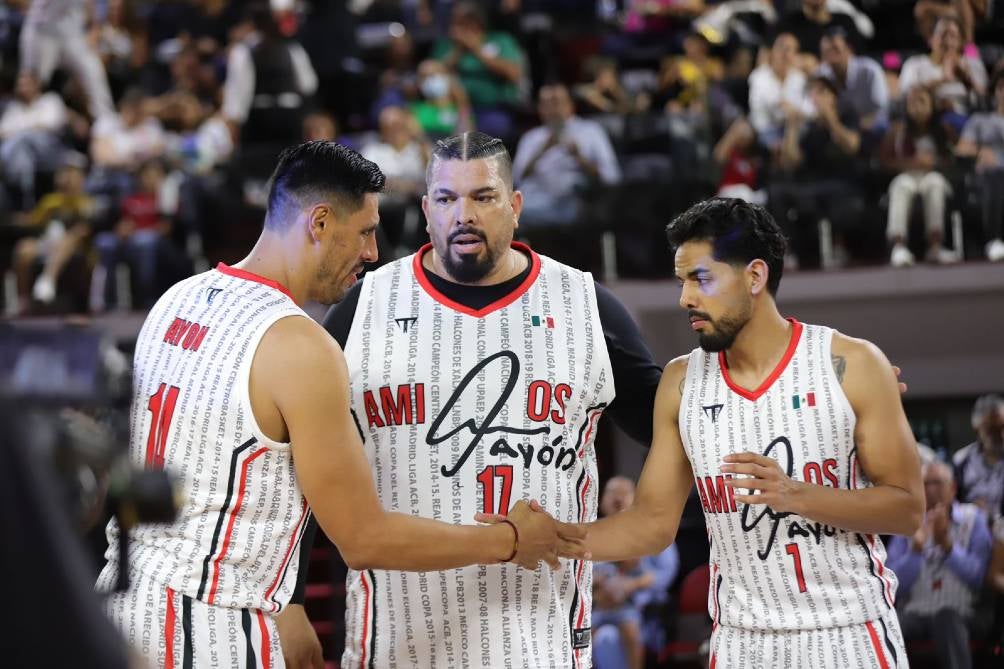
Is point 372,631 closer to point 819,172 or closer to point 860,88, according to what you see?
point 819,172

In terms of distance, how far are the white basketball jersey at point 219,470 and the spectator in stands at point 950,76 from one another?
6078 mm

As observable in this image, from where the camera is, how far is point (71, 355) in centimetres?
151

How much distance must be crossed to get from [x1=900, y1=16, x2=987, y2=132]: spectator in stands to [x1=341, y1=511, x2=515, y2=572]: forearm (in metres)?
5.83

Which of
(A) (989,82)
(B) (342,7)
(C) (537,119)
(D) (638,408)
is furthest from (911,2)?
(D) (638,408)

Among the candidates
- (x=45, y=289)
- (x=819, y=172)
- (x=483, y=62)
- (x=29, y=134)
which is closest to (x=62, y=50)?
(x=29, y=134)

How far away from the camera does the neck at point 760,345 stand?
3762 mm

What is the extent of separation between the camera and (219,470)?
3064 millimetres

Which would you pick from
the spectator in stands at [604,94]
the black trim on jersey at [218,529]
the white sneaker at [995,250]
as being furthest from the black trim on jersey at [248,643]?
the spectator in stands at [604,94]

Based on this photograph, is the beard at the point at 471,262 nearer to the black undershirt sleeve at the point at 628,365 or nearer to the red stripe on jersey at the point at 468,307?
the red stripe on jersey at the point at 468,307

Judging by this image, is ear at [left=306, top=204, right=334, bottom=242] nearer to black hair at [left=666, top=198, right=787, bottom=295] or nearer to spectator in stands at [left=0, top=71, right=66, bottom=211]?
black hair at [left=666, top=198, right=787, bottom=295]

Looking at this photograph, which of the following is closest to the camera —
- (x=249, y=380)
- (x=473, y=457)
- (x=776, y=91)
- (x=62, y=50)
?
(x=249, y=380)

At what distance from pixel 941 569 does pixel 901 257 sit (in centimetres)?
253

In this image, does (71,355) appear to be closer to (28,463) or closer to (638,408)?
(28,463)

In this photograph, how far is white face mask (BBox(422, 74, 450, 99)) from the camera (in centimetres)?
1048
